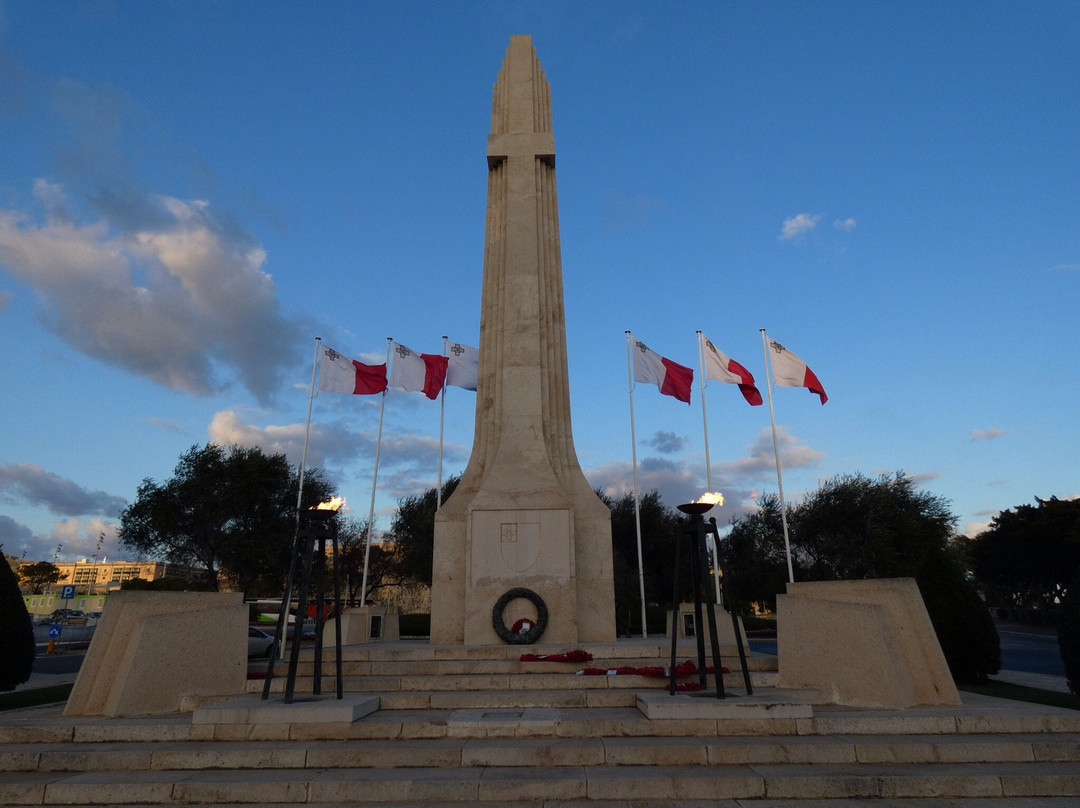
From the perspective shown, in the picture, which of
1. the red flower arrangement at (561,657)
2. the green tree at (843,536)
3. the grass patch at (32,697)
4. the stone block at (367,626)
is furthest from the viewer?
the green tree at (843,536)

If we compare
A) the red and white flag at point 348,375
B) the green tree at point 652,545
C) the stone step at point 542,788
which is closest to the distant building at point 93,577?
the green tree at point 652,545

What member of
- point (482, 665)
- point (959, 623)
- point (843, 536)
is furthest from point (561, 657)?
point (843, 536)

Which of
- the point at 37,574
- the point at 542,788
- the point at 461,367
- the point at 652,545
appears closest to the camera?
the point at 542,788

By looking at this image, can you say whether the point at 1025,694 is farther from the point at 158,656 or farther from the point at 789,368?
the point at 158,656

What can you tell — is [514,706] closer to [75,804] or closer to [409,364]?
[75,804]

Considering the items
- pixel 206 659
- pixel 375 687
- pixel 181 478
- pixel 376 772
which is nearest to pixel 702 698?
pixel 376 772

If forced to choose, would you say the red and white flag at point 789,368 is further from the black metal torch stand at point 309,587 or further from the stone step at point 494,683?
the black metal torch stand at point 309,587

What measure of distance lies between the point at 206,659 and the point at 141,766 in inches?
120

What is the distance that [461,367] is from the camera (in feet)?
61.4

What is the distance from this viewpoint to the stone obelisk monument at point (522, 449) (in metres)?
13.3

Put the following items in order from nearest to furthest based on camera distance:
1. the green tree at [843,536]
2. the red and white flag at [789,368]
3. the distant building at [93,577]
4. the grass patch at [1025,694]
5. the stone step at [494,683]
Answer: the stone step at [494,683]
the grass patch at [1025,694]
the red and white flag at [789,368]
the green tree at [843,536]
the distant building at [93,577]

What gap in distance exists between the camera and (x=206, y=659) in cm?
895

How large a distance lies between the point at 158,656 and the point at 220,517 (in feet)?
99.0

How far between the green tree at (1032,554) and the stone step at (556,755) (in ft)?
123
